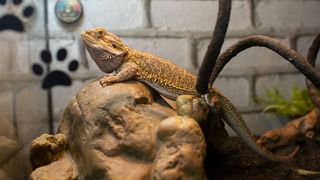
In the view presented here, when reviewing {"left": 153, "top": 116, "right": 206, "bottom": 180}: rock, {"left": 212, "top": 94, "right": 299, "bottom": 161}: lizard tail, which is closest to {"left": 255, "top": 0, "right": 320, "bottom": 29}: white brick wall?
{"left": 212, "top": 94, "right": 299, "bottom": 161}: lizard tail

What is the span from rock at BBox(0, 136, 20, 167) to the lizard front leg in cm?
41

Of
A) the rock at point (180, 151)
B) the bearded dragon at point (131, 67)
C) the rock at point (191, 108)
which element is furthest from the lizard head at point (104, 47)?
the rock at point (180, 151)

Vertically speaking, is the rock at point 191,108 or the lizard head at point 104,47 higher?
the lizard head at point 104,47

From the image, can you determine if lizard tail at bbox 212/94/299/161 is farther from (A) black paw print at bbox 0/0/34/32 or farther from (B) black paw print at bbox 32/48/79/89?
(A) black paw print at bbox 0/0/34/32

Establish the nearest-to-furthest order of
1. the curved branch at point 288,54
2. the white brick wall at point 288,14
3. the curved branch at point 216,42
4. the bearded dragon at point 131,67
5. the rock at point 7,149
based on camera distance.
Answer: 1. the curved branch at point 216,42
2. the curved branch at point 288,54
3. the rock at point 7,149
4. the bearded dragon at point 131,67
5. the white brick wall at point 288,14

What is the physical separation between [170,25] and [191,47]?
0.17m

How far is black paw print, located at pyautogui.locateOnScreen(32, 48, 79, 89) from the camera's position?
200cm

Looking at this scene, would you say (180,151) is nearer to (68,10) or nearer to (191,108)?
(191,108)

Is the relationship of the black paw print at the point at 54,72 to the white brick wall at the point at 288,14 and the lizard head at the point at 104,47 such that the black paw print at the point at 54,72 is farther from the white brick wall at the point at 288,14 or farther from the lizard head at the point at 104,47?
the white brick wall at the point at 288,14

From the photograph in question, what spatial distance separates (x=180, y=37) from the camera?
7.52 feet

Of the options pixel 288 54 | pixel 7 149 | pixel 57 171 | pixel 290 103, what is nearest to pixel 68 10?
pixel 7 149

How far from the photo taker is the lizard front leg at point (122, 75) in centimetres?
147

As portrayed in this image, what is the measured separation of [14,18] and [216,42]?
3.09ft

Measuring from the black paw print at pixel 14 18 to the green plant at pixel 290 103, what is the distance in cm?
139
